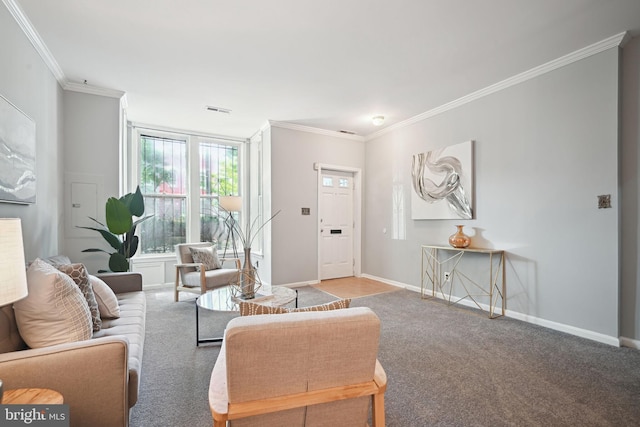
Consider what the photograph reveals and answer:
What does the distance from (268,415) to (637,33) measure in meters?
4.00

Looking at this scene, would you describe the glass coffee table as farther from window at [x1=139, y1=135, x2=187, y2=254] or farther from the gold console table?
window at [x1=139, y1=135, x2=187, y2=254]

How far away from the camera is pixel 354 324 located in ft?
3.56

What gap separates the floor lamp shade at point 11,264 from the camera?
99 cm

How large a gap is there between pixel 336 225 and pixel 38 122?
424 cm

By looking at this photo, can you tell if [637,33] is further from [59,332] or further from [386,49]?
[59,332]

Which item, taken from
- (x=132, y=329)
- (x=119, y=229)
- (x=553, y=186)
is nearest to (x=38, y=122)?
(x=119, y=229)

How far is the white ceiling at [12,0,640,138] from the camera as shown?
2.30 meters

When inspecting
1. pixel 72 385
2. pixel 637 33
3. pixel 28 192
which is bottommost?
pixel 72 385

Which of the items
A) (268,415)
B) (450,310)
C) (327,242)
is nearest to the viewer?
(268,415)

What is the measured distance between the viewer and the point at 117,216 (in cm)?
337

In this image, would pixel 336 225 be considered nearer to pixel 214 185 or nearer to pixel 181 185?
pixel 214 185

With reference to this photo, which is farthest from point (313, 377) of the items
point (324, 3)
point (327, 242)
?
point (327, 242)

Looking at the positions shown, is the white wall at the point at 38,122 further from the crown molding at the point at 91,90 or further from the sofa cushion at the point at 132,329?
the sofa cushion at the point at 132,329

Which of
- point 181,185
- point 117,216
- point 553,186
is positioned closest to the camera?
point 553,186
